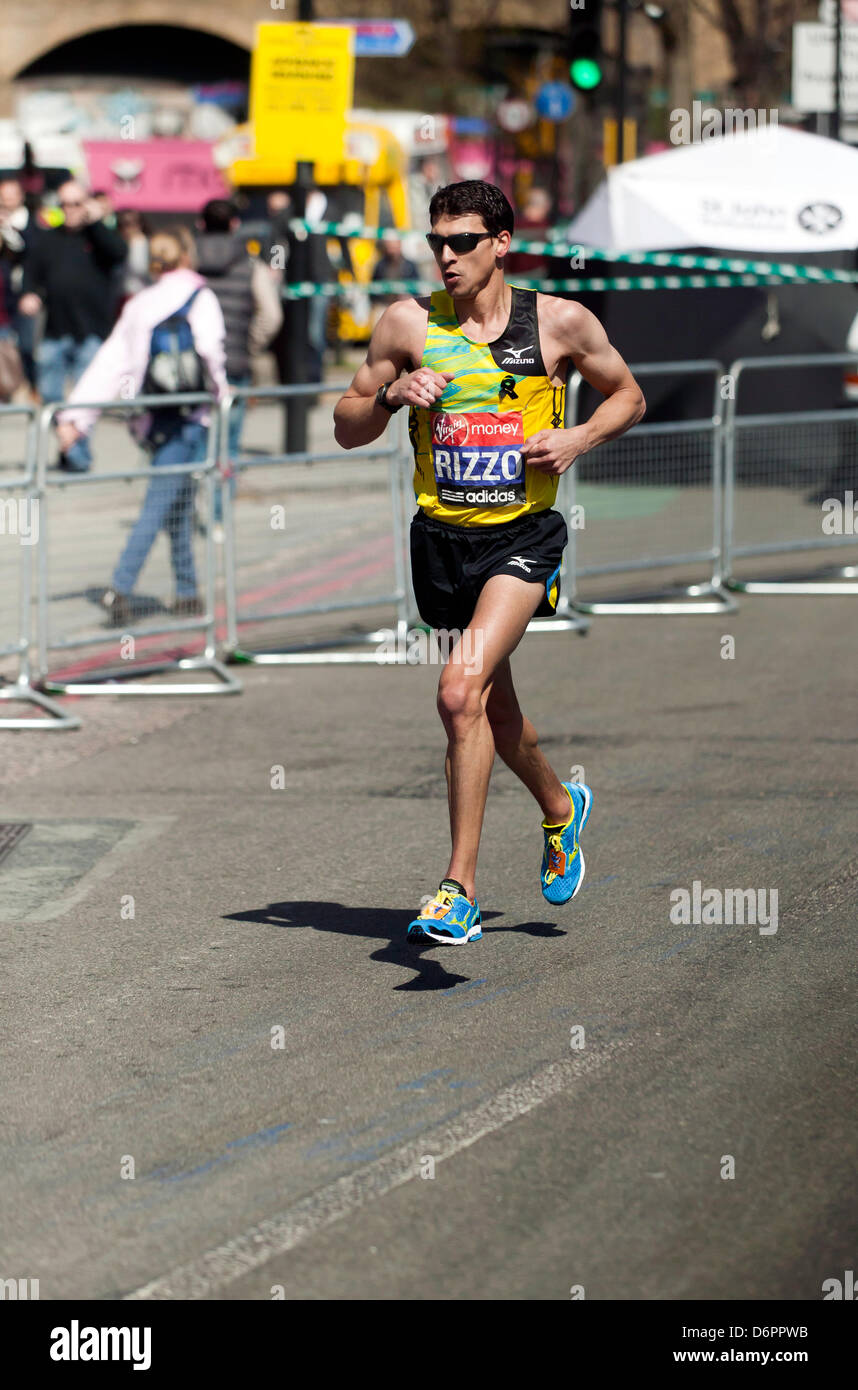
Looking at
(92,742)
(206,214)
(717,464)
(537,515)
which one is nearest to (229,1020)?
(537,515)

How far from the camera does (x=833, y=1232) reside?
411cm

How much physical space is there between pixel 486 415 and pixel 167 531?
4829 mm

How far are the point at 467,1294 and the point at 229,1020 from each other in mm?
1735

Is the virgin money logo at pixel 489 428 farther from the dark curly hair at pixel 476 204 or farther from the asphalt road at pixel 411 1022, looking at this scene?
the asphalt road at pixel 411 1022

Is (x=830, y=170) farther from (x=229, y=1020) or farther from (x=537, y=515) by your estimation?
(x=229, y=1020)

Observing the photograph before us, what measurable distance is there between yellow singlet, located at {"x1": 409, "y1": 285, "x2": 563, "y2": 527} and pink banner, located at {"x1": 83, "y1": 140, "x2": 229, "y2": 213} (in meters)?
28.2

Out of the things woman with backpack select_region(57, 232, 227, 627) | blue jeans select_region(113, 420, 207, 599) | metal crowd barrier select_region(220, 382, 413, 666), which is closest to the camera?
blue jeans select_region(113, 420, 207, 599)

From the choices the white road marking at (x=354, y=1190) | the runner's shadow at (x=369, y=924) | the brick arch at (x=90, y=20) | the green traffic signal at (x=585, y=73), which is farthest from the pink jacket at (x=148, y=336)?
the brick arch at (x=90, y=20)

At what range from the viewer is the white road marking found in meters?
3.92

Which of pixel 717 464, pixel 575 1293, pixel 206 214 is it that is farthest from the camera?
pixel 206 214

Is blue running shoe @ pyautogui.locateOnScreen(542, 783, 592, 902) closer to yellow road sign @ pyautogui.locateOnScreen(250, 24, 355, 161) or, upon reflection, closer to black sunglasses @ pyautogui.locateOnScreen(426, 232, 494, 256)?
black sunglasses @ pyautogui.locateOnScreen(426, 232, 494, 256)

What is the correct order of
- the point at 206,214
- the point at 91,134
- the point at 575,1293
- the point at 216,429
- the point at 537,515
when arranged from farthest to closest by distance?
the point at 91,134, the point at 206,214, the point at 216,429, the point at 537,515, the point at 575,1293

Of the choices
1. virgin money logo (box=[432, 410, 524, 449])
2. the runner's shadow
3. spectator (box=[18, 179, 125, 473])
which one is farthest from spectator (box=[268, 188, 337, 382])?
virgin money logo (box=[432, 410, 524, 449])

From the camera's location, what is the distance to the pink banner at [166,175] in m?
33.4
